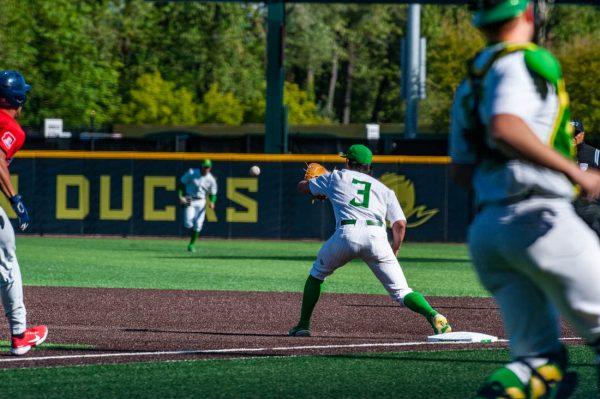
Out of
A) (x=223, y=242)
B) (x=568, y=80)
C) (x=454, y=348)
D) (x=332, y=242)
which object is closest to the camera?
(x=454, y=348)

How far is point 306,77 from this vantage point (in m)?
75.8

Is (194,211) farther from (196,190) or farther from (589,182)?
(589,182)

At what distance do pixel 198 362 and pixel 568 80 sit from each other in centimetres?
4304

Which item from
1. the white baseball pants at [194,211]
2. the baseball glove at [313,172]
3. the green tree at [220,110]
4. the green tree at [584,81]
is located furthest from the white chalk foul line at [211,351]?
the green tree at [220,110]

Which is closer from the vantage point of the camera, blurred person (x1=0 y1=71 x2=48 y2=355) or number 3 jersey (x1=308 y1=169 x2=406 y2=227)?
blurred person (x1=0 y1=71 x2=48 y2=355)

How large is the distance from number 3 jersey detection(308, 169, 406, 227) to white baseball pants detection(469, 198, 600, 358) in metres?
5.67

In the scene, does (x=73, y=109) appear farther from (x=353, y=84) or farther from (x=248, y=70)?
(x=353, y=84)

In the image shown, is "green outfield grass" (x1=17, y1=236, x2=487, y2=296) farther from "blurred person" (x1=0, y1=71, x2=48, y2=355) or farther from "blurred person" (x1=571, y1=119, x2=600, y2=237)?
"blurred person" (x1=0, y1=71, x2=48, y2=355)

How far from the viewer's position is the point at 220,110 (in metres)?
60.5

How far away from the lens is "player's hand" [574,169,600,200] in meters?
4.59

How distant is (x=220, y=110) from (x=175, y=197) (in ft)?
99.3

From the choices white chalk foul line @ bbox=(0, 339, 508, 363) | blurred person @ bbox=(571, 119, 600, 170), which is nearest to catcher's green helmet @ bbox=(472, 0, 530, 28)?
white chalk foul line @ bbox=(0, 339, 508, 363)

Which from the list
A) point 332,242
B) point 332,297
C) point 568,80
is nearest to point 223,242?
point 332,297

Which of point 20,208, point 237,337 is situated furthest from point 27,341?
point 237,337
